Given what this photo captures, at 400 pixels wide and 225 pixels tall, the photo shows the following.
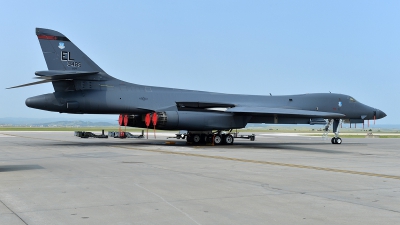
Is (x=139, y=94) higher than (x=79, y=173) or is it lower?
higher

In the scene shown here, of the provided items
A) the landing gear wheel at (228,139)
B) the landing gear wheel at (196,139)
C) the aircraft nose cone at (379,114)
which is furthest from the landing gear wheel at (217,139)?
the aircraft nose cone at (379,114)

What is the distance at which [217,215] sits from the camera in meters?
6.34

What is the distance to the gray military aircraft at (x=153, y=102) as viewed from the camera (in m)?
22.9

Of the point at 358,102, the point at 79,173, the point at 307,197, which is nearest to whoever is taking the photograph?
the point at 307,197

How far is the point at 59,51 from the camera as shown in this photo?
906 inches

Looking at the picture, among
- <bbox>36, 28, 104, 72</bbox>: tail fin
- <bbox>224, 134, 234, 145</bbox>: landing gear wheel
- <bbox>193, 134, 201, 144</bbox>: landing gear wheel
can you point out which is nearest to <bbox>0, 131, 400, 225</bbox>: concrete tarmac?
<bbox>36, 28, 104, 72</bbox>: tail fin

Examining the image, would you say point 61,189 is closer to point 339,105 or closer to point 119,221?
point 119,221

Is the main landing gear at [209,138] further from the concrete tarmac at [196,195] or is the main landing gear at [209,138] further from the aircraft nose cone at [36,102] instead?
the concrete tarmac at [196,195]

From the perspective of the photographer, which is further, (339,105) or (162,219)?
Answer: (339,105)

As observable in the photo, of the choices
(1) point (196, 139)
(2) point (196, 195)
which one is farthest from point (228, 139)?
(2) point (196, 195)

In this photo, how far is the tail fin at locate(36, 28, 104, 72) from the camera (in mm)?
22812

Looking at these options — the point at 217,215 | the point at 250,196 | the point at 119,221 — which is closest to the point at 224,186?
the point at 250,196

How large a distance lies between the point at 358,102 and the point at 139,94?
15.0m

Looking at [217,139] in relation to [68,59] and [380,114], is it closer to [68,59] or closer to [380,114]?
[68,59]
